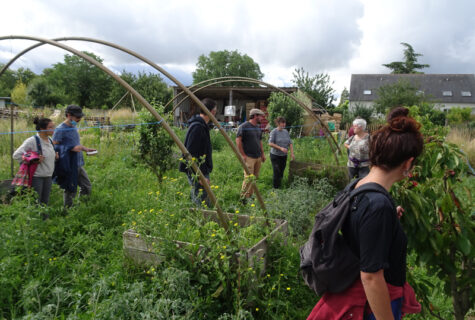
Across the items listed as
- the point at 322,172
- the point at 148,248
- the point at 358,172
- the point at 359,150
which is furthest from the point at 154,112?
the point at 322,172

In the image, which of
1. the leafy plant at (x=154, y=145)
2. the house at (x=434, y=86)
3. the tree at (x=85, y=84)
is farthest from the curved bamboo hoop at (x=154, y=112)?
the tree at (x=85, y=84)

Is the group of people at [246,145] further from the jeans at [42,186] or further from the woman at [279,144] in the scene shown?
the jeans at [42,186]

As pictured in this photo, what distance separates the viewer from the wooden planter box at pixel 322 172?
243 inches

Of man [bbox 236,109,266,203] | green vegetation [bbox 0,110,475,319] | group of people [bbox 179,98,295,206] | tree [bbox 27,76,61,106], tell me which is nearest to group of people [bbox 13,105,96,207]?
green vegetation [bbox 0,110,475,319]

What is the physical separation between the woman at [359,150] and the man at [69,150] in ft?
14.1

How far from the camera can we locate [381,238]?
4.18 feet

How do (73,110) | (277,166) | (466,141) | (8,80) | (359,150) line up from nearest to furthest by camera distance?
(73,110)
(359,150)
(277,166)
(466,141)
(8,80)

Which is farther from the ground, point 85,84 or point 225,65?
point 225,65

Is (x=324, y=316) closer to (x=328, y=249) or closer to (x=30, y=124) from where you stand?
(x=328, y=249)

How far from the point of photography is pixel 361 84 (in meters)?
44.0

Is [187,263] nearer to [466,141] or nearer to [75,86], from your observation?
[466,141]

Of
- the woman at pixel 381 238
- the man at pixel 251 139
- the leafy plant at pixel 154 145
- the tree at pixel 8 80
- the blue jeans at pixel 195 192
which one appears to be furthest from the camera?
the tree at pixel 8 80

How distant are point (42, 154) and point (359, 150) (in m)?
4.80

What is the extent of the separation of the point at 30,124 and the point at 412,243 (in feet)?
48.2
